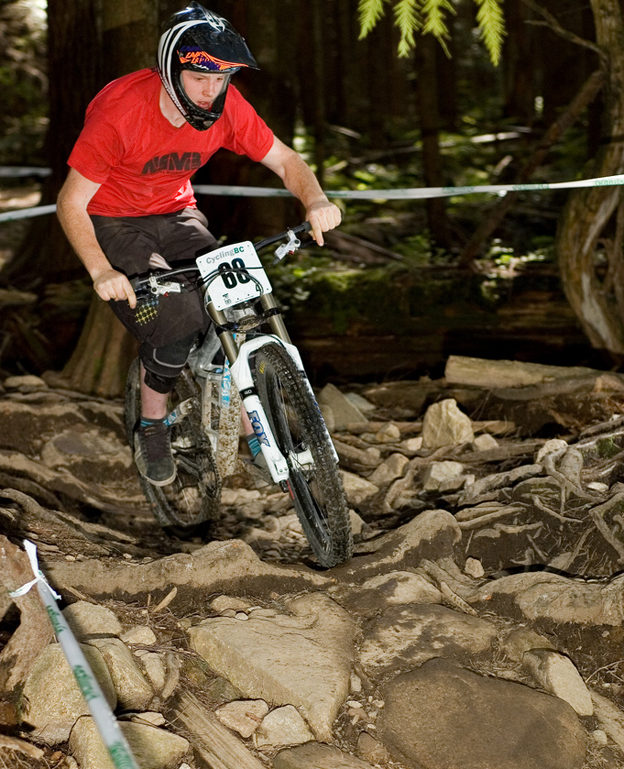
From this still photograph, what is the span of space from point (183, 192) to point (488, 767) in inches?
119

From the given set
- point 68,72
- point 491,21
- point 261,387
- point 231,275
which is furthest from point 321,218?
point 68,72

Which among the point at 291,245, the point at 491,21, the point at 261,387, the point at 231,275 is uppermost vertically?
the point at 491,21

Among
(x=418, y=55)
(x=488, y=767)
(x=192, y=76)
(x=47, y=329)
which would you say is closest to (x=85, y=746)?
(x=488, y=767)

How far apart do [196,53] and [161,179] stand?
2.43 ft

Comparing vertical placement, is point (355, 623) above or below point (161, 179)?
below

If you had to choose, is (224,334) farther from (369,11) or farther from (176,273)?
(369,11)

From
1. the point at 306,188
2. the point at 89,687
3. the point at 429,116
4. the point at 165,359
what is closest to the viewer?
the point at 89,687

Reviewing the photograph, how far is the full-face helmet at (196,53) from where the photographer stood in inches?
129

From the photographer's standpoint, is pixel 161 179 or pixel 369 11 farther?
pixel 369 11

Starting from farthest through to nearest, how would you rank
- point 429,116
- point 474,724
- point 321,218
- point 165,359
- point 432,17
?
point 429,116 → point 432,17 → point 165,359 → point 321,218 → point 474,724

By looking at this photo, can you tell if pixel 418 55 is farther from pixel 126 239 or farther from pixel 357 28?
pixel 357 28

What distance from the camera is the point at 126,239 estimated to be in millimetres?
3916

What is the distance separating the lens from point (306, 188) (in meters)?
3.88

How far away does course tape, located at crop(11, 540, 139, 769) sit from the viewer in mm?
1962
